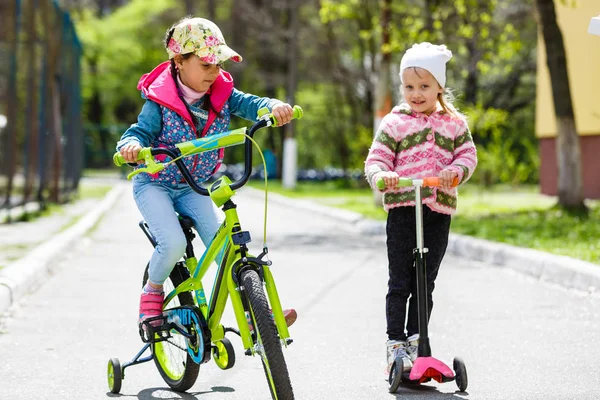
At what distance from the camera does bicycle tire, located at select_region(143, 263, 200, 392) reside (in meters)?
5.09

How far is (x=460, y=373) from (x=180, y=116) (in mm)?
1705

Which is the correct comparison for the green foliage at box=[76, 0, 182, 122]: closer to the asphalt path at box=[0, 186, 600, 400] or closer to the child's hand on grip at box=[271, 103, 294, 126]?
the asphalt path at box=[0, 186, 600, 400]

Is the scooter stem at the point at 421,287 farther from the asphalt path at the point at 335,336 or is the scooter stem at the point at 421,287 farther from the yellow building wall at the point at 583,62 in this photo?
the yellow building wall at the point at 583,62

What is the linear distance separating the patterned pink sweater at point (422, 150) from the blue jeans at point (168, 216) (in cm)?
78

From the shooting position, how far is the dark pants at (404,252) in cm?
528

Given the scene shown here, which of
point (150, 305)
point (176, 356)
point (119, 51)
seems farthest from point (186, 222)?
point (119, 51)

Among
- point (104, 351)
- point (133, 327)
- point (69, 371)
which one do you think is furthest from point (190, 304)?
point (133, 327)

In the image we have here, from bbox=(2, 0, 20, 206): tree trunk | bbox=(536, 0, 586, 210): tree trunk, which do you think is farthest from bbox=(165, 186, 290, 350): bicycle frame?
bbox=(536, 0, 586, 210): tree trunk

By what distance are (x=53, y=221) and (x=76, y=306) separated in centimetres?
828

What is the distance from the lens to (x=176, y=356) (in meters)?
5.29

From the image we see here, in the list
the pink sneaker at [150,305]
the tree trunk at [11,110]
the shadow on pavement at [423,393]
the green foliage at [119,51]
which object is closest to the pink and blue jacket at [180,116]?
the pink sneaker at [150,305]

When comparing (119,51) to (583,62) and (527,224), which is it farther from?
(527,224)

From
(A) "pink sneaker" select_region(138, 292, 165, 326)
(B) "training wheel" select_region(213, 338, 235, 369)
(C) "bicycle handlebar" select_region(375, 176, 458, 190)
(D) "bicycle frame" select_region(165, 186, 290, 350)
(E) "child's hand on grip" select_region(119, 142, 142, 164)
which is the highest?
(E) "child's hand on grip" select_region(119, 142, 142, 164)

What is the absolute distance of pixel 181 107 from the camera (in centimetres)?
488
